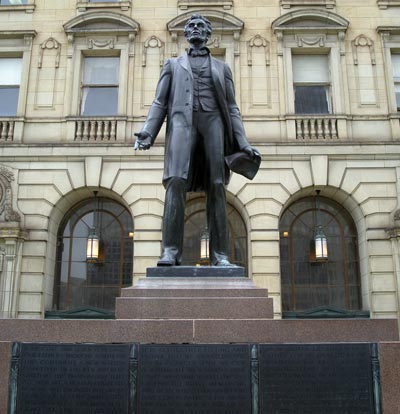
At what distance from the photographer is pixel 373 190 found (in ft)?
51.3

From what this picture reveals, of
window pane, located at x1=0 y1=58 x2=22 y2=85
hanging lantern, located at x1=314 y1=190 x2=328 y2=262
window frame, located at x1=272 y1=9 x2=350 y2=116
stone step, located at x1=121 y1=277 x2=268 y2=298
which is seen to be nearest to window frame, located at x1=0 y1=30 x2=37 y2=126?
window pane, located at x1=0 y1=58 x2=22 y2=85

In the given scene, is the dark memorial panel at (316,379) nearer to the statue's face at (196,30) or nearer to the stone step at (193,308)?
the stone step at (193,308)

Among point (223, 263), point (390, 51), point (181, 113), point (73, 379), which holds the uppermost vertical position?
point (390, 51)

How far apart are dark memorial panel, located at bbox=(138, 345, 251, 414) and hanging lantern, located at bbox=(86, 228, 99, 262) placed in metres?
10.6

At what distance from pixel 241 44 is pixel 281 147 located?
3.55 metres

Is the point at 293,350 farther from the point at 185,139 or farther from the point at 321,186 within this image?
the point at 321,186

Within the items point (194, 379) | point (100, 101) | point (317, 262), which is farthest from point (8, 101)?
point (194, 379)

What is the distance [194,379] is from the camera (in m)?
5.20

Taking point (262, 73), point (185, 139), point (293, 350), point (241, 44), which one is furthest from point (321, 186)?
point (293, 350)

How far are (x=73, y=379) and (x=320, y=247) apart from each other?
36.8 ft

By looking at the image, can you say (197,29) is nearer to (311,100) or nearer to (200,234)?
(200,234)

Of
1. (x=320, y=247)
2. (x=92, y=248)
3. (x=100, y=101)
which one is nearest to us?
(x=320, y=247)

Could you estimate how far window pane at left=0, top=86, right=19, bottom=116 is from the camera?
17.1 meters

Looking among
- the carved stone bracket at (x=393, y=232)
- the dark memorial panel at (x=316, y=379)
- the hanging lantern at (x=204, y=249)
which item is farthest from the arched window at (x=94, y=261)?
the dark memorial panel at (x=316, y=379)
